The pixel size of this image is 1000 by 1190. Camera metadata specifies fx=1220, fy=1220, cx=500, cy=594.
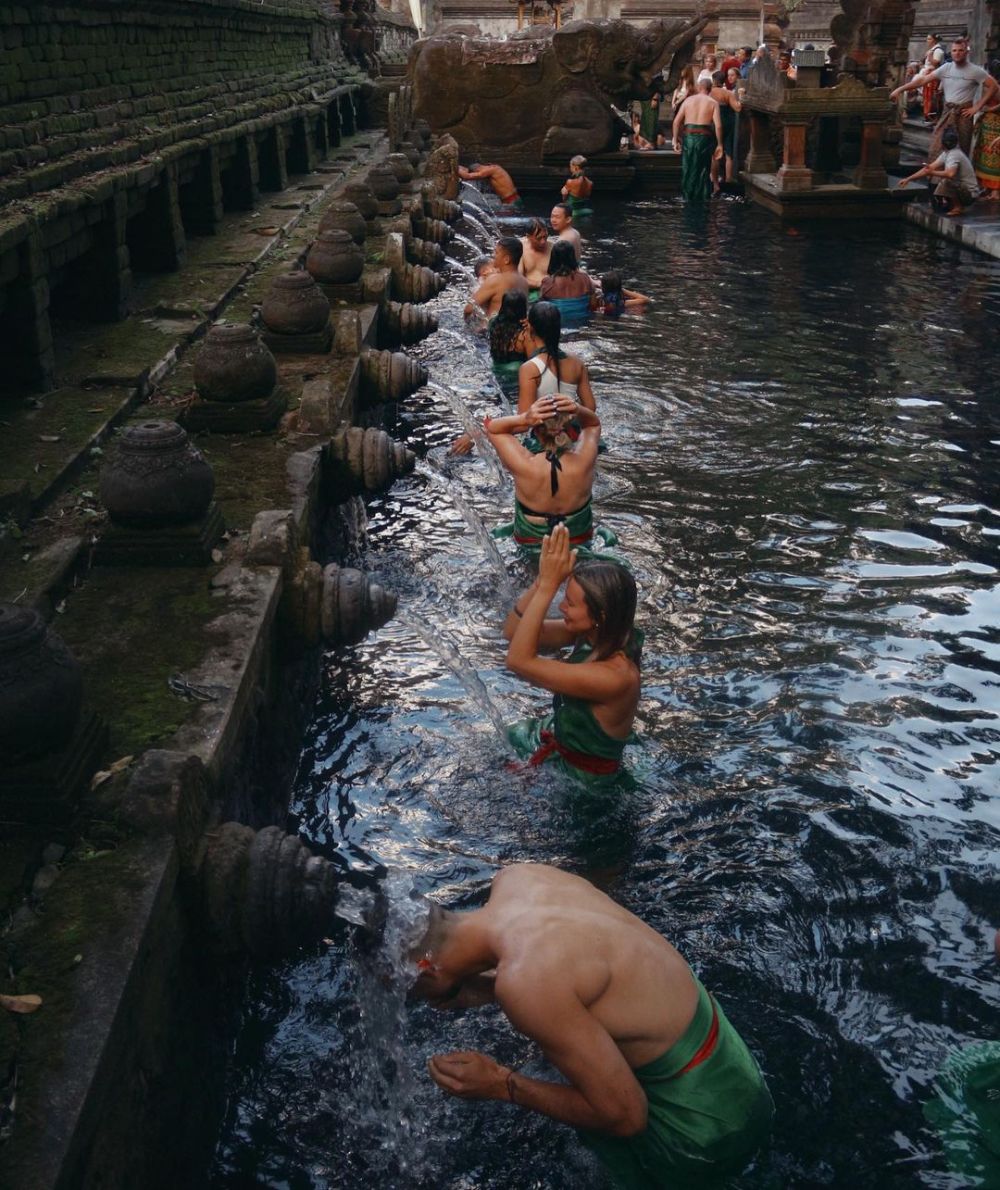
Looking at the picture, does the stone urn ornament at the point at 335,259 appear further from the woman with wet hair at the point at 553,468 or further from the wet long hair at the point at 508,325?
the woman with wet hair at the point at 553,468

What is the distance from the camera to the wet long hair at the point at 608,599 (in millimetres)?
4488

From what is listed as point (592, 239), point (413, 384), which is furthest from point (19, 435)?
point (592, 239)

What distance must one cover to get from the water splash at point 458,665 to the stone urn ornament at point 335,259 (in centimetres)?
414

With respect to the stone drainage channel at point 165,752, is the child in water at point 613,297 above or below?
below

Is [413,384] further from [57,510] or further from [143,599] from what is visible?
[143,599]

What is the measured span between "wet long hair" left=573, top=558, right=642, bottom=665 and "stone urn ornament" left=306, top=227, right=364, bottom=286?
6.32 metres

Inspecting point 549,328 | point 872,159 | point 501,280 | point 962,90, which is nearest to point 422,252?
point 501,280

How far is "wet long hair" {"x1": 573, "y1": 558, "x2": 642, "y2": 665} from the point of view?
4488 mm

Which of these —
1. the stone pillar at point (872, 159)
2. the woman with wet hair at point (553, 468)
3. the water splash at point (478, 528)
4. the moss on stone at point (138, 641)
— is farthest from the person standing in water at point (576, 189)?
the moss on stone at point (138, 641)

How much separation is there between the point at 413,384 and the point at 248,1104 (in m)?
5.92

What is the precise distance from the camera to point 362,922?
4.54 metres

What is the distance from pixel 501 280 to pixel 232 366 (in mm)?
5876

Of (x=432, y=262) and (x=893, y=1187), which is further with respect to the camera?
(x=432, y=262)

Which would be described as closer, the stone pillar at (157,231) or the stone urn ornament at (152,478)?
the stone urn ornament at (152,478)
